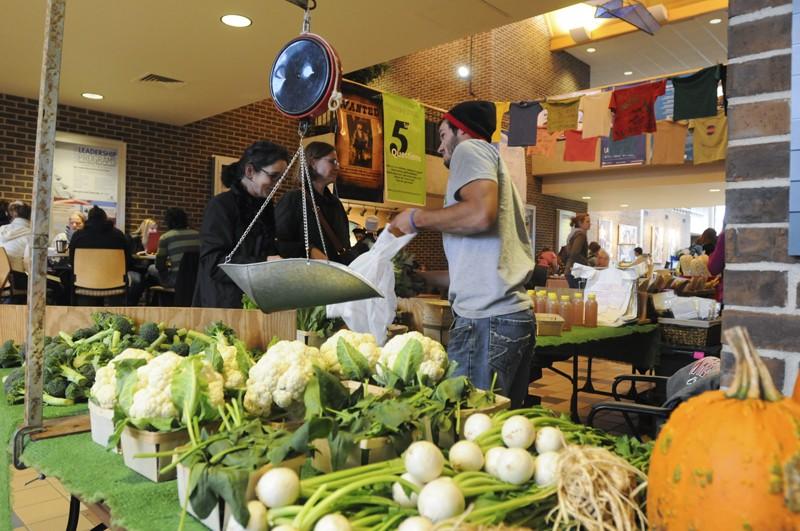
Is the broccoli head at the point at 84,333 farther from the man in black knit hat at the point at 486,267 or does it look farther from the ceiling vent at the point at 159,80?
the ceiling vent at the point at 159,80

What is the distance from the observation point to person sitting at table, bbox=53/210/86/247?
6611 mm

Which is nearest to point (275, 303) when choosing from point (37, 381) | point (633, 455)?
point (37, 381)

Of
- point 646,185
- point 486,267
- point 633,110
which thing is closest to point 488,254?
point 486,267

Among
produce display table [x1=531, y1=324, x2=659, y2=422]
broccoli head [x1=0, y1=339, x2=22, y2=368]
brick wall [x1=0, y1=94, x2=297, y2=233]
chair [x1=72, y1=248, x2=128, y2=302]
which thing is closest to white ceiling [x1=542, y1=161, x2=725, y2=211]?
brick wall [x1=0, y1=94, x2=297, y2=233]

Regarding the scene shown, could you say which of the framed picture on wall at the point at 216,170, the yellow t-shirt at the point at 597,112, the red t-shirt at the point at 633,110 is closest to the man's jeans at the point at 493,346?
the red t-shirt at the point at 633,110

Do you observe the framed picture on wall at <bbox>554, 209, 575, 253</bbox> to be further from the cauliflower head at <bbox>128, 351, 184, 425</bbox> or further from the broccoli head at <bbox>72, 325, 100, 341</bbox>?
the cauliflower head at <bbox>128, 351, 184, 425</bbox>

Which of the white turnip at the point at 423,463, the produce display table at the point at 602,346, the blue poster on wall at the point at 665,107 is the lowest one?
the produce display table at the point at 602,346

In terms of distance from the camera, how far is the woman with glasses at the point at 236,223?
2.55m

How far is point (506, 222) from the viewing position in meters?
2.09

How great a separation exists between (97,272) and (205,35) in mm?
2482

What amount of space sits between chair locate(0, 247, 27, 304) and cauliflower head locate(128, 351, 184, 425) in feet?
18.4

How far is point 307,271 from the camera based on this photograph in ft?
4.73

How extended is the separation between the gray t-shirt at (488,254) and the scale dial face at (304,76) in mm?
528

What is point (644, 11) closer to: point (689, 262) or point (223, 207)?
point (689, 262)
